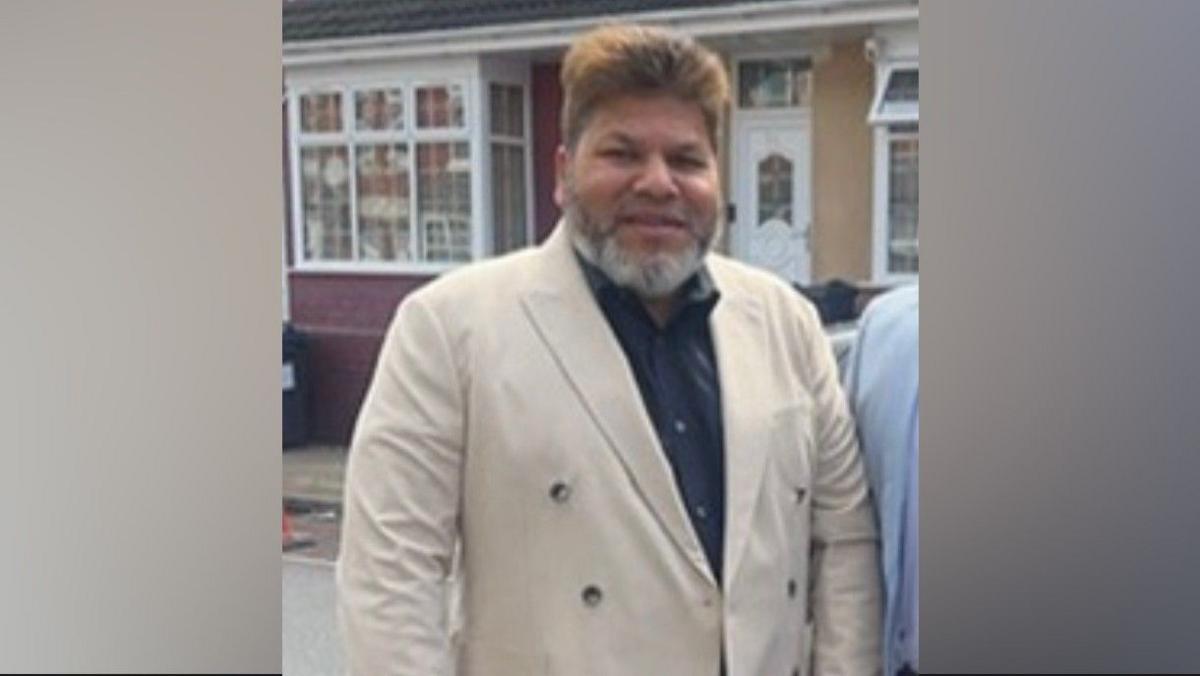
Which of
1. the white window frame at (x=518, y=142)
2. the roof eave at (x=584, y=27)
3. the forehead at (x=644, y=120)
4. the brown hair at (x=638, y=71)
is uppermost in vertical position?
the roof eave at (x=584, y=27)

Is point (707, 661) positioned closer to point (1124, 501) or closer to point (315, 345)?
point (1124, 501)

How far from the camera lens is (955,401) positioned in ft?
3.47

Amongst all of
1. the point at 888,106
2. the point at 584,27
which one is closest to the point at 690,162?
the point at 584,27

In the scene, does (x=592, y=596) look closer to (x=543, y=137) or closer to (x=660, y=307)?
(x=660, y=307)

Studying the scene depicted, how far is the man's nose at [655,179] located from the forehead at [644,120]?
13mm

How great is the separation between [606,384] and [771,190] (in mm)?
3896

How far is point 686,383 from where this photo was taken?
1009mm

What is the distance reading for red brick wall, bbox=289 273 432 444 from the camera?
6.73 feet

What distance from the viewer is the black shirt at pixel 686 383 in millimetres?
993

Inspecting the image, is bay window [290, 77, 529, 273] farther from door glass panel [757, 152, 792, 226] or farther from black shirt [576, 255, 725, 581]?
black shirt [576, 255, 725, 581]

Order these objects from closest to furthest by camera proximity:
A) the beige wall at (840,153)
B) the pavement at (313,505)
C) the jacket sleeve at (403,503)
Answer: the jacket sleeve at (403,503), the pavement at (313,505), the beige wall at (840,153)

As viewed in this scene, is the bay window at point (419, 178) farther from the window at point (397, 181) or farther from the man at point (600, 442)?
the man at point (600, 442)

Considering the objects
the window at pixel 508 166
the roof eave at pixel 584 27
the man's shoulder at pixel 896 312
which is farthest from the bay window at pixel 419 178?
the man's shoulder at pixel 896 312

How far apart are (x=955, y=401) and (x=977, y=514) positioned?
0.27 feet
